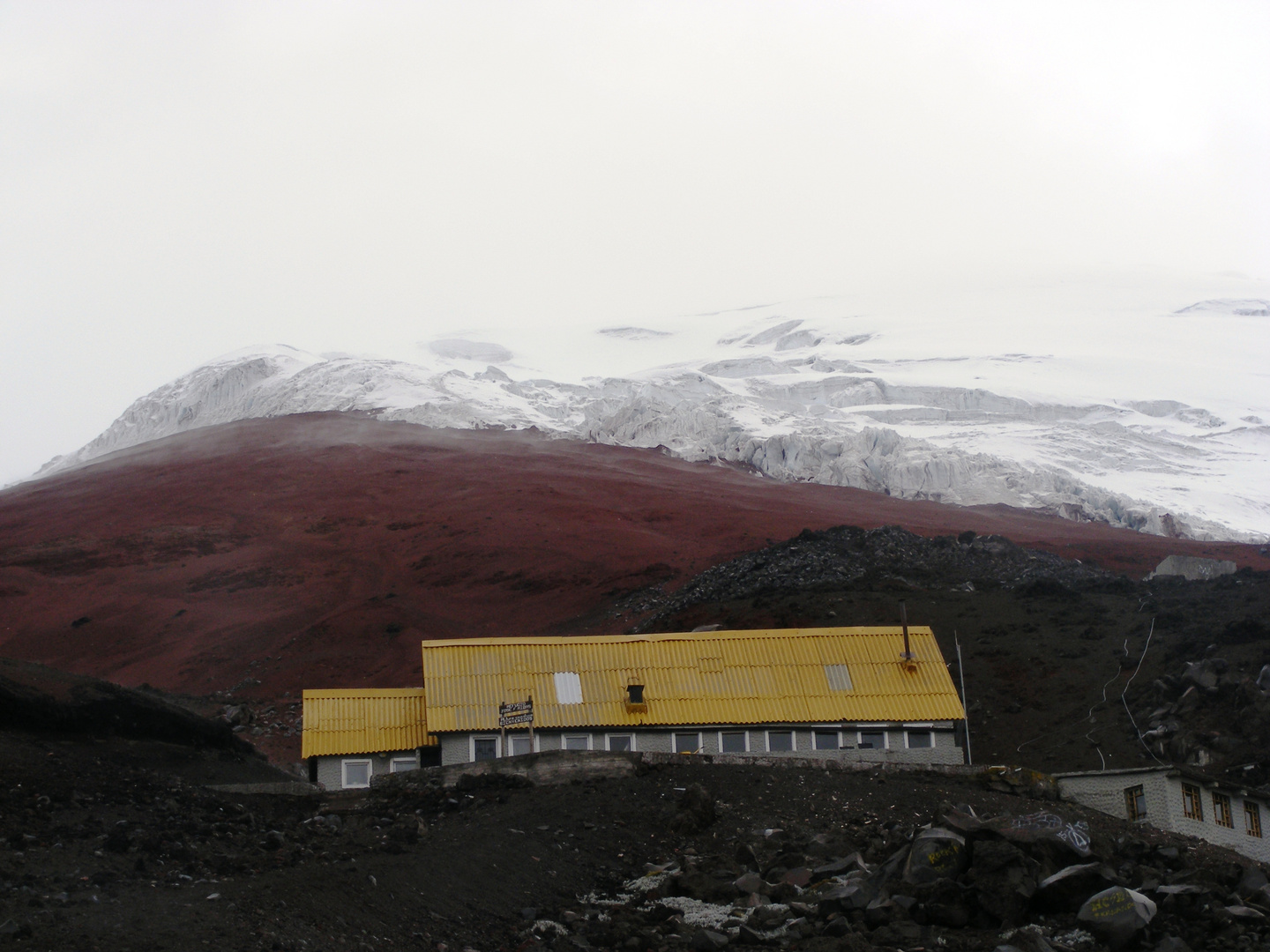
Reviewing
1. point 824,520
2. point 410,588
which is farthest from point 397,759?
point 824,520

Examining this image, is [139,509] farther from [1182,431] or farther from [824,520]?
[1182,431]

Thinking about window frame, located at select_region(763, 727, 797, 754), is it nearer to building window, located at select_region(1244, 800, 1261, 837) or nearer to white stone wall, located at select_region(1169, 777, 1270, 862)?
white stone wall, located at select_region(1169, 777, 1270, 862)


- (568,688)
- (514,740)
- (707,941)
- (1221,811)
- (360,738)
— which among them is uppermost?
(568,688)

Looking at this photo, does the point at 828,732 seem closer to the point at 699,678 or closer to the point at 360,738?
the point at 699,678

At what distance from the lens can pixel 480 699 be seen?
22.7 meters

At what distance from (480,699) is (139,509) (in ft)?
126

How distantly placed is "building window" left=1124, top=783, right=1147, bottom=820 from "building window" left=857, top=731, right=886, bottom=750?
16.7 ft

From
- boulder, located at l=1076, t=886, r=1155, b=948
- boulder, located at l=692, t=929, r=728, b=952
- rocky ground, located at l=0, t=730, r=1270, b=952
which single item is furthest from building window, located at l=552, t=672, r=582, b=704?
boulder, located at l=1076, t=886, r=1155, b=948

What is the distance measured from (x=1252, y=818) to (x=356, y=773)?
1536cm

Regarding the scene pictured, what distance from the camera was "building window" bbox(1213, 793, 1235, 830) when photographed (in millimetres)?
17609

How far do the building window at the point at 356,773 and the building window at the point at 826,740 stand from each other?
339 inches

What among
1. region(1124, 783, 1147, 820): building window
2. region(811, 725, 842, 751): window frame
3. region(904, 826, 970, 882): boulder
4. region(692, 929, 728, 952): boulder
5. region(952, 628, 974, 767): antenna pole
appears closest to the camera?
region(692, 929, 728, 952): boulder

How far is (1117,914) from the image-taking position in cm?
1031

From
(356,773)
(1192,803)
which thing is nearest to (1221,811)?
(1192,803)
